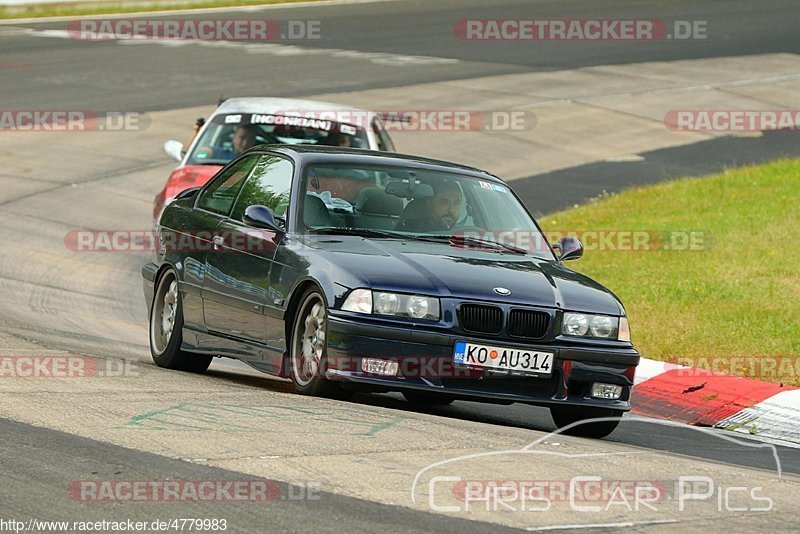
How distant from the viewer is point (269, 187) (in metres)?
9.98

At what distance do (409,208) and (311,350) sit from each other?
50.3 inches

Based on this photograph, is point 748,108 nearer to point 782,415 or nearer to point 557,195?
point 557,195

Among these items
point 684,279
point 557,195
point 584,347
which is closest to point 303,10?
point 557,195

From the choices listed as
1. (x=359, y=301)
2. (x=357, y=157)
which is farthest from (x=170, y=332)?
(x=359, y=301)

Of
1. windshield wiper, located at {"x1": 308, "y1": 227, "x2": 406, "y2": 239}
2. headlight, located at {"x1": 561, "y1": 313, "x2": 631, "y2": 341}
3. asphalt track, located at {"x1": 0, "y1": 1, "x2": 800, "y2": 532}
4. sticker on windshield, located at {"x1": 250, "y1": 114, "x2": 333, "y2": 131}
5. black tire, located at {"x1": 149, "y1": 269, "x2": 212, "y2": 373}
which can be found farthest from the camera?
sticker on windshield, located at {"x1": 250, "y1": 114, "x2": 333, "y2": 131}

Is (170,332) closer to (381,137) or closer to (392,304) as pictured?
(392,304)

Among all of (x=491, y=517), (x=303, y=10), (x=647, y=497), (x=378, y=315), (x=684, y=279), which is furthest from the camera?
(x=303, y=10)

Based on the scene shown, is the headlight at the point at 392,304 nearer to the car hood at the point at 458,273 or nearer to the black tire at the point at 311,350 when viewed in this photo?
the car hood at the point at 458,273

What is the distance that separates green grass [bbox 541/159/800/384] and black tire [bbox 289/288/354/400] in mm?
3457

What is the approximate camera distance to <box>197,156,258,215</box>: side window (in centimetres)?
1037

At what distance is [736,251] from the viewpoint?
50.2 feet

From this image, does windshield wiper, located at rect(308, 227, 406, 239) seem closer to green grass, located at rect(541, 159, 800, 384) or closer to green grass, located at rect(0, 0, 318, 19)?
green grass, located at rect(541, 159, 800, 384)

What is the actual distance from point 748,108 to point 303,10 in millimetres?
13527

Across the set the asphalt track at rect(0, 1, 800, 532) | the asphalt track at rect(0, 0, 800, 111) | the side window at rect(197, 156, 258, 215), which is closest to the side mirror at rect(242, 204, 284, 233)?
the side window at rect(197, 156, 258, 215)
